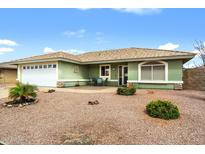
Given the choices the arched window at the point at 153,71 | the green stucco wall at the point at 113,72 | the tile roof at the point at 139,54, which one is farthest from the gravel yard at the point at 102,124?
the tile roof at the point at 139,54

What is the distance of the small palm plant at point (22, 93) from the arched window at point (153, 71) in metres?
9.84

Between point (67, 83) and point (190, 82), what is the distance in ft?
38.7

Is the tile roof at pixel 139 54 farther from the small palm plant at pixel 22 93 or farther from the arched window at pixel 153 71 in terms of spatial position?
the small palm plant at pixel 22 93

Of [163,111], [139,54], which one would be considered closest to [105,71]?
[139,54]

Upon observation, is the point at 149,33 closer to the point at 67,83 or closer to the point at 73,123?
the point at 67,83

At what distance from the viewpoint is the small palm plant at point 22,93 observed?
878cm

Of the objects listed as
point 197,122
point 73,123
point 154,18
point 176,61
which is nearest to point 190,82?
point 176,61

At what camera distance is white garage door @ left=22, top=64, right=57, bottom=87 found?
16761mm

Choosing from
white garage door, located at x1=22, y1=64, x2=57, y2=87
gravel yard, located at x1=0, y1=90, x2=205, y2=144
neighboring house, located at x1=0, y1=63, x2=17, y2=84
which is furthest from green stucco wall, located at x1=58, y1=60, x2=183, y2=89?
neighboring house, located at x1=0, y1=63, x2=17, y2=84

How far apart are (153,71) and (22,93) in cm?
1096
